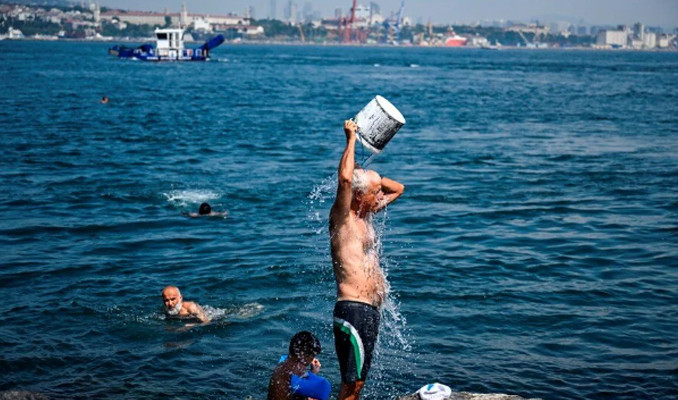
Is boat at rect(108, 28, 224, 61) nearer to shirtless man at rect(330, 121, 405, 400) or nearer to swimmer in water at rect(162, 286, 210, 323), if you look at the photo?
swimmer in water at rect(162, 286, 210, 323)

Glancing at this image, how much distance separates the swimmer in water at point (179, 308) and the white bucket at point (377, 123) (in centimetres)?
565

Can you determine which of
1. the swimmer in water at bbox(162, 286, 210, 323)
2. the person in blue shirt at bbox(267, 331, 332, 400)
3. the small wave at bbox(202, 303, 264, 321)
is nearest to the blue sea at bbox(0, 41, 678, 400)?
the small wave at bbox(202, 303, 264, 321)

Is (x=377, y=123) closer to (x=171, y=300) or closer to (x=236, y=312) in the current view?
(x=171, y=300)

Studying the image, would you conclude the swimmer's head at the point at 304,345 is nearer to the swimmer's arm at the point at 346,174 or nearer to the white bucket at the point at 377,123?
the swimmer's arm at the point at 346,174

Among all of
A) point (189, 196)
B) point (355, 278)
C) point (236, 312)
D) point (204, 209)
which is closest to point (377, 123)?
point (355, 278)

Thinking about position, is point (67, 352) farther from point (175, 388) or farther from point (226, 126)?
point (226, 126)

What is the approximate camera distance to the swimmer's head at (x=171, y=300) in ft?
36.7

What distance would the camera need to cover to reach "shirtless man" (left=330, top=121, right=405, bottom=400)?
6109mm

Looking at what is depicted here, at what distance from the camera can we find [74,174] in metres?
23.0

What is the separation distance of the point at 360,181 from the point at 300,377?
180 cm

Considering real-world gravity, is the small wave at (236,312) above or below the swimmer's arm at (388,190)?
below

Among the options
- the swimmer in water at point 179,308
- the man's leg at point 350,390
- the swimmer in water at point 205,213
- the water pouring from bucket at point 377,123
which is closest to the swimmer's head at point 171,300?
the swimmer in water at point 179,308

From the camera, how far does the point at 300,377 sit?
6770 mm

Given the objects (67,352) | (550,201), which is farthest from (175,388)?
(550,201)
